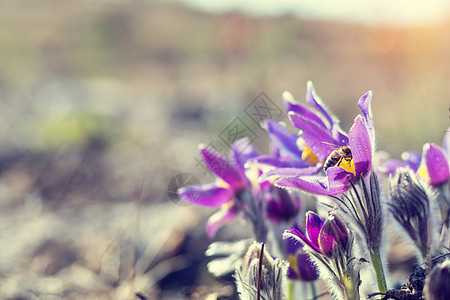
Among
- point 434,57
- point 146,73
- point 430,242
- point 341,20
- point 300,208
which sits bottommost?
point 430,242

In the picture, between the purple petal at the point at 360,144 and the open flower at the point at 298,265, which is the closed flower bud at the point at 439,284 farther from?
the open flower at the point at 298,265

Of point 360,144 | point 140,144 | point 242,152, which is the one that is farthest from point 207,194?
point 140,144

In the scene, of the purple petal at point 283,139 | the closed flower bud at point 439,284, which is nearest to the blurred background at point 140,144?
the purple petal at point 283,139

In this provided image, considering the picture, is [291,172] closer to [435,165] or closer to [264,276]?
[264,276]

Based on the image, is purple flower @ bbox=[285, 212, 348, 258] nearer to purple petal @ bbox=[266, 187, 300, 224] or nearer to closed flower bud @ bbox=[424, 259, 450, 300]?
closed flower bud @ bbox=[424, 259, 450, 300]

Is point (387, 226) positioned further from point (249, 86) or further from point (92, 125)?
point (249, 86)

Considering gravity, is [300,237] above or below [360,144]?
below

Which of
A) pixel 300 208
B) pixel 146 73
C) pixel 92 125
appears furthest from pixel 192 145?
pixel 146 73
